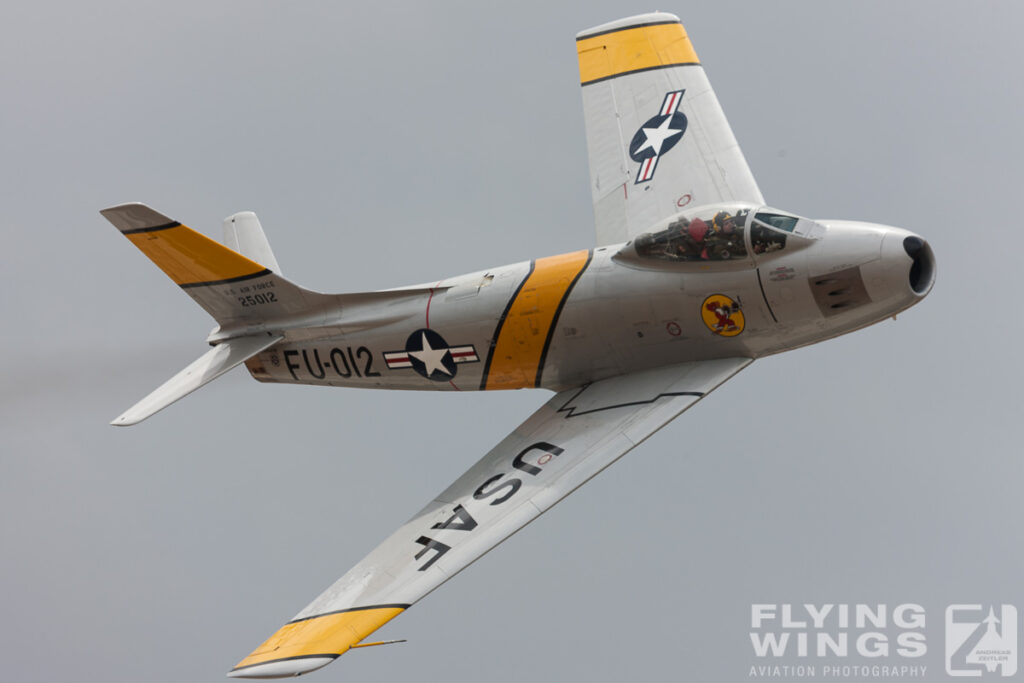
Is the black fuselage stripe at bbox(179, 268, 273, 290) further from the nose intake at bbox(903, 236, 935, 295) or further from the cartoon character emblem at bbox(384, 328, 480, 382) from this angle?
the nose intake at bbox(903, 236, 935, 295)

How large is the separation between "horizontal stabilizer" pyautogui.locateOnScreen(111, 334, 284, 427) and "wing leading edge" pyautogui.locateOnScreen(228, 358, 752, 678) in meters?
4.97

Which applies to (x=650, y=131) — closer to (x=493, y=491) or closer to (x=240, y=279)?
(x=240, y=279)

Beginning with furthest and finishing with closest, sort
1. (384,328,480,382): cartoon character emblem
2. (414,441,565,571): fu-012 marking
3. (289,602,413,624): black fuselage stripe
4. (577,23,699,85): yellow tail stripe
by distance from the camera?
1. (577,23,699,85): yellow tail stripe
2. (384,328,480,382): cartoon character emblem
3. (414,441,565,571): fu-012 marking
4. (289,602,413,624): black fuselage stripe

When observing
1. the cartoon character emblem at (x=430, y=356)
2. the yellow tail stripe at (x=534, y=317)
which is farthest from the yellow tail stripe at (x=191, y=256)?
the yellow tail stripe at (x=534, y=317)

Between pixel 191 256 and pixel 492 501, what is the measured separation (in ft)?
23.6

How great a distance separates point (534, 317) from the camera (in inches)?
806

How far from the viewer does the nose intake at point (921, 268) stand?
1836 centimetres

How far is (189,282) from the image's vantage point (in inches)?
894

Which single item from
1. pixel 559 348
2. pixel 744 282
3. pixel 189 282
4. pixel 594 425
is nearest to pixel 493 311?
pixel 559 348

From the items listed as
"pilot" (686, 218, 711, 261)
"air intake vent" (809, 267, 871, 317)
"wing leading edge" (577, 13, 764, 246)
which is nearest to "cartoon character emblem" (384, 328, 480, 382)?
"wing leading edge" (577, 13, 764, 246)

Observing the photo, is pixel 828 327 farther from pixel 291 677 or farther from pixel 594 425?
pixel 291 677

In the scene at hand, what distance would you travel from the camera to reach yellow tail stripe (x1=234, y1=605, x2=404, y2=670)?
16812 mm

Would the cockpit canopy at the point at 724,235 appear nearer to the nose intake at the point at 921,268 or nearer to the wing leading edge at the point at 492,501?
the nose intake at the point at 921,268

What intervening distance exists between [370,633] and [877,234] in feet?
28.7
